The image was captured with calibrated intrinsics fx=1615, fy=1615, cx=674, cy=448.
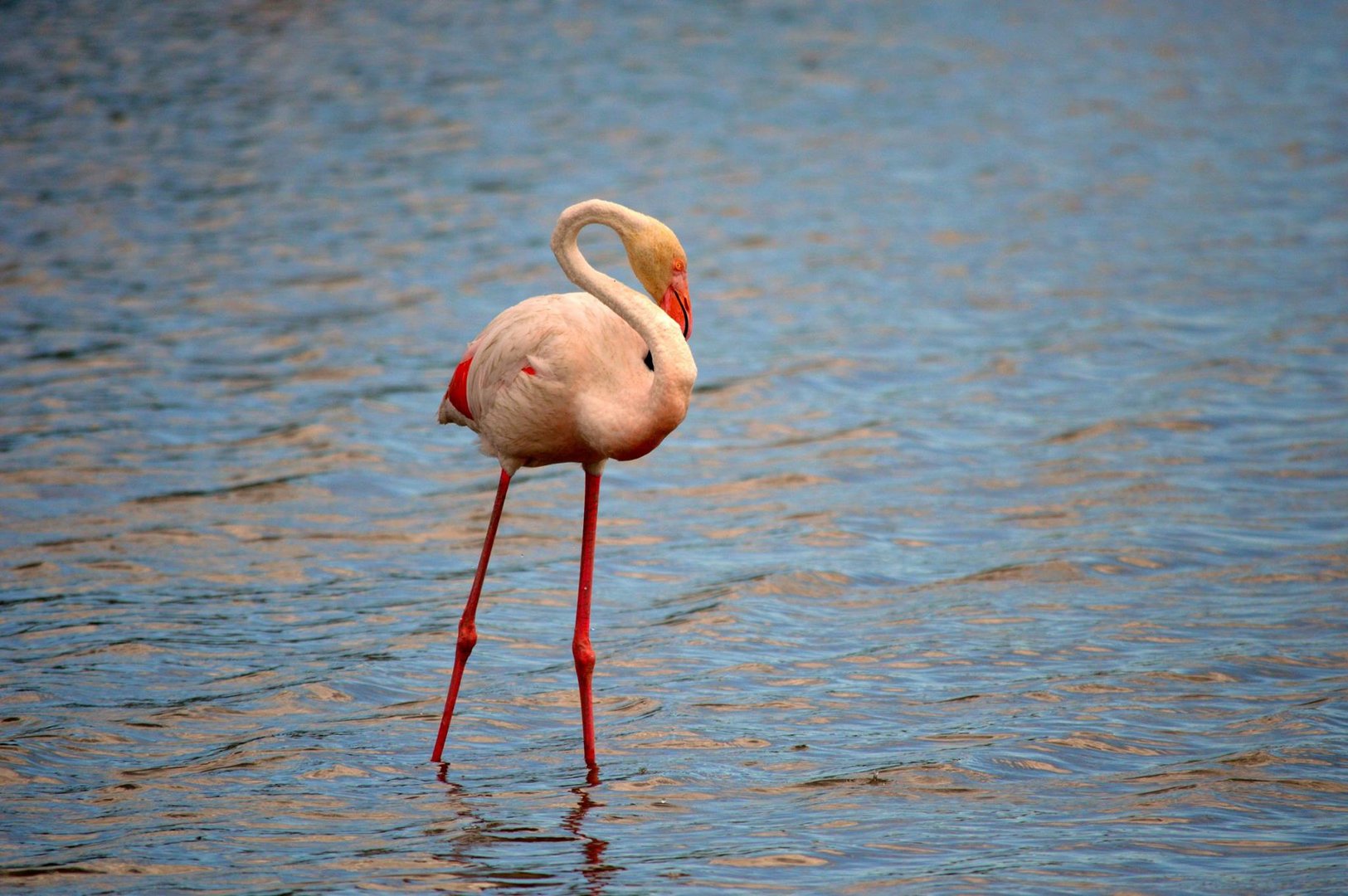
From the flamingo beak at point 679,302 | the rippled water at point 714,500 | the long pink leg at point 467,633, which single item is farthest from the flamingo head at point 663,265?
A: the rippled water at point 714,500

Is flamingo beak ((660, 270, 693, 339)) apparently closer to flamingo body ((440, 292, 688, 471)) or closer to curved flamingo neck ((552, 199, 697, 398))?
curved flamingo neck ((552, 199, 697, 398))

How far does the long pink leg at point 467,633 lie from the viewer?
260 inches

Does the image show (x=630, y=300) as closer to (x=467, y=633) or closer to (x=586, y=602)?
(x=586, y=602)

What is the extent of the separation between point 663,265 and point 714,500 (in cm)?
447

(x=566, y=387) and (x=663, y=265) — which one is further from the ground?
(x=663, y=265)

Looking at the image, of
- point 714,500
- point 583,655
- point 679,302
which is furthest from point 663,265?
point 714,500

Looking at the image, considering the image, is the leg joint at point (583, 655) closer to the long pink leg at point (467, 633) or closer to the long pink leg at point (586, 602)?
the long pink leg at point (586, 602)

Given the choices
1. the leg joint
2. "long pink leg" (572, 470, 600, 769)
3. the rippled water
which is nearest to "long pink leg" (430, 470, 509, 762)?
the rippled water

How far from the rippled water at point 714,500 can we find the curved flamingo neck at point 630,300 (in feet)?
5.37

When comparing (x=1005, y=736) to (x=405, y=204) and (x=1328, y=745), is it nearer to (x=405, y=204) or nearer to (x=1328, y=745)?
(x=1328, y=745)

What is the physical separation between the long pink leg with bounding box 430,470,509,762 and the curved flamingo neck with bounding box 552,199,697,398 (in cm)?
93

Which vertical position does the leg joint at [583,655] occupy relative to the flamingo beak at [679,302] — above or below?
below

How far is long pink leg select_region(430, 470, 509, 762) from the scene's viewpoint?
6.61m

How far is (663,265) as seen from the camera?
6227 mm
